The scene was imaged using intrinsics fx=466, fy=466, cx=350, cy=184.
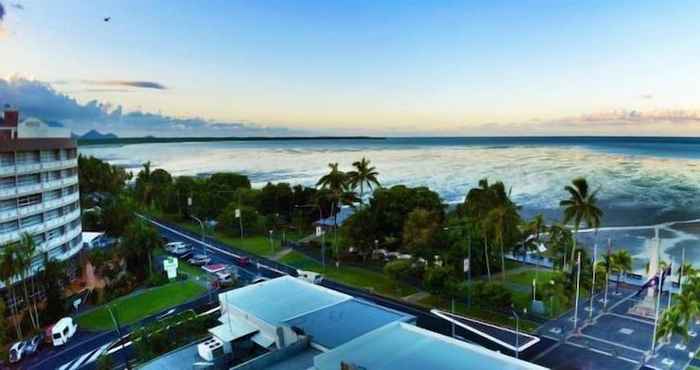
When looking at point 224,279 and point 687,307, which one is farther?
point 224,279

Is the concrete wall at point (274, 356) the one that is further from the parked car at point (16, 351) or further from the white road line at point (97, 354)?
the parked car at point (16, 351)

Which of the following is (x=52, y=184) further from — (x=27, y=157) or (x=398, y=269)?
(x=398, y=269)

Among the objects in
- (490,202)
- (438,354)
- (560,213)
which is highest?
A: (490,202)

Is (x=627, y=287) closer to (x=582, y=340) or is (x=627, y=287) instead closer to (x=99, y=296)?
(x=582, y=340)

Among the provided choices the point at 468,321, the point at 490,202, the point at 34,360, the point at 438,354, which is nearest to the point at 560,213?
the point at 490,202

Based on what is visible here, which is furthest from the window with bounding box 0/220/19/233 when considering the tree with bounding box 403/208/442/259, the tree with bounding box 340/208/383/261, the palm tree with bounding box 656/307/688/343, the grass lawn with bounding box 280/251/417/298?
the palm tree with bounding box 656/307/688/343

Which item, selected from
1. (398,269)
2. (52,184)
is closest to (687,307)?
(398,269)

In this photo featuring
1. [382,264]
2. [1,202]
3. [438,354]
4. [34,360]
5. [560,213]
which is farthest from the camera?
[560,213]
